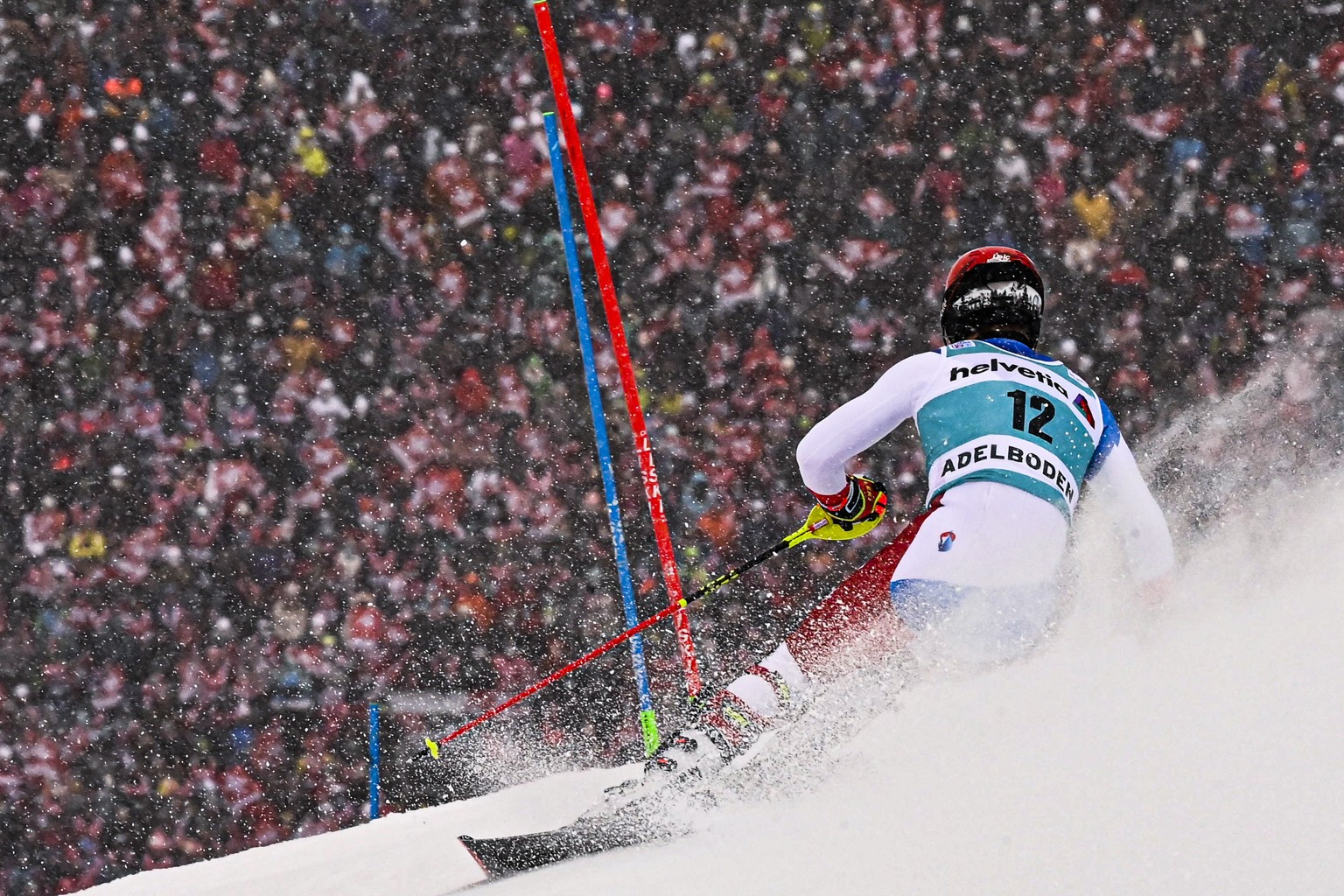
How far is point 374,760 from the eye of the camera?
11.2ft

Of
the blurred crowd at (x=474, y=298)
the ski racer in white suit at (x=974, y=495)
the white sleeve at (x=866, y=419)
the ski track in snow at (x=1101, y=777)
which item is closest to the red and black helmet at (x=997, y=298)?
the ski racer in white suit at (x=974, y=495)

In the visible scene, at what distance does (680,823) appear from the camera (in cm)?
231

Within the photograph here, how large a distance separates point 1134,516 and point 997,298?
1.59ft

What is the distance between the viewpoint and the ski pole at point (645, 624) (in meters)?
2.59

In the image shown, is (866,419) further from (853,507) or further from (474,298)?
(474,298)

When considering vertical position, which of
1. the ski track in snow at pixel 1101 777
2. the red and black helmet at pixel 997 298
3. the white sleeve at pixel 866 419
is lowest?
the ski track in snow at pixel 1101 777

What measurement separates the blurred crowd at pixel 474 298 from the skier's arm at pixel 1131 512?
1114mm

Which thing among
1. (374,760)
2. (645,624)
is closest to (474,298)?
(645,624)

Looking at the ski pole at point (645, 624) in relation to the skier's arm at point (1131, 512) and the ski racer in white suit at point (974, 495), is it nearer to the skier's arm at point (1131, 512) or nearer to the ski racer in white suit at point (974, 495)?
the ski racer in white suit at point (974, 495)

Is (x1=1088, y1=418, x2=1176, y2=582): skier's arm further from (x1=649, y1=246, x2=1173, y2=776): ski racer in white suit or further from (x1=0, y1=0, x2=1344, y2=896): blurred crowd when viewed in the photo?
(x1=0, y1=0, x2=1344, y2=896): blurred crowd

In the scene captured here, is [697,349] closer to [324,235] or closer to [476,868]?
[324,235]

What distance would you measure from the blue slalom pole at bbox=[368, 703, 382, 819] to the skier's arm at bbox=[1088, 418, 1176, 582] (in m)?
2.10

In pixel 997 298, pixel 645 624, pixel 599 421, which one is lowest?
pixel 645 624

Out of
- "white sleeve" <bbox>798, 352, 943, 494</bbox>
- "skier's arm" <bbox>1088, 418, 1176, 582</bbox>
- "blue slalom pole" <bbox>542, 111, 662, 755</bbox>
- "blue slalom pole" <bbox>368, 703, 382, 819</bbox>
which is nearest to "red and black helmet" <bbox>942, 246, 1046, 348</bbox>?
"white sleeve" <bbox>798, 352, 943, 494</bbox>
